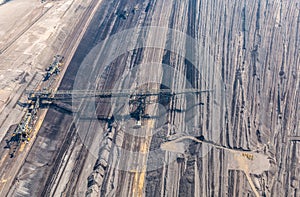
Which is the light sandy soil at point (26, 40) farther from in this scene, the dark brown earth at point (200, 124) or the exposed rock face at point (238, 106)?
the exposed rock face at point (238, 106)

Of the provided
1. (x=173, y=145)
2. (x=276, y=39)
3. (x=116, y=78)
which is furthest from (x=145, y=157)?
(x=276, y=39)

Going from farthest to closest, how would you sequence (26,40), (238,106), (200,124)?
1. (26,40)
2. (238,106)
3. (200,124)

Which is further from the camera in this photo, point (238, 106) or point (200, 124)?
point (238, 106)

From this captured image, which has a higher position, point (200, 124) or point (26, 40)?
point (26, 40)

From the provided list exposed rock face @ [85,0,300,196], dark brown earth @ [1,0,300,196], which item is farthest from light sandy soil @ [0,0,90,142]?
exposed rock face @ [85,0,300,196]

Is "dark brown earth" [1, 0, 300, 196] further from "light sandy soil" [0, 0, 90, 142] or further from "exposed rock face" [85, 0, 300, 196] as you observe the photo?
"light sandy soil" [0, 0, 90, 142]

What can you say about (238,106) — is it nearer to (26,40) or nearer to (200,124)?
(200,124)

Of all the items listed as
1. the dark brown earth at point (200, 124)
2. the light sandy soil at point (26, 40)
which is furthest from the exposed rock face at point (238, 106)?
the light sandy soil at point (26, 40)

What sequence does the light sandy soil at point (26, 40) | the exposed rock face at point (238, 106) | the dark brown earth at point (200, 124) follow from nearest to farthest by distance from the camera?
the exposed rock face at point (238, 106) → the dark brown earth at point (200, 124) → the light sandy soil at point (26, 40)

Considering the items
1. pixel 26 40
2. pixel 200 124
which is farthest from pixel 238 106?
pixel 26 40

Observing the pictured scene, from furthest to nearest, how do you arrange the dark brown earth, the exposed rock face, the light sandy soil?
the light sandy soil < the dark brown earth < the exposed rock face

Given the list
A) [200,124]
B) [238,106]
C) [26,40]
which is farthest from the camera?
[26,40]

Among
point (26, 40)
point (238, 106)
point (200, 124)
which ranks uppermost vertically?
point (26, 40)
